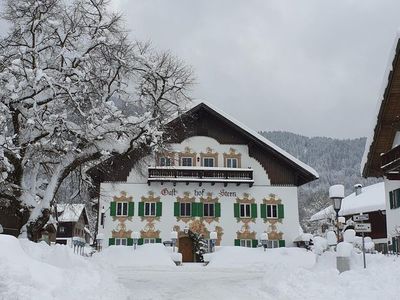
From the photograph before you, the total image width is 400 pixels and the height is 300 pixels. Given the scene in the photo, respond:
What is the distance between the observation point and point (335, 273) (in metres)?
13.6

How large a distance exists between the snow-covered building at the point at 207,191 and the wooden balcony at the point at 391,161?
11712 millimetres

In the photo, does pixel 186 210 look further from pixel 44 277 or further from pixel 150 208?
pixel 44 277

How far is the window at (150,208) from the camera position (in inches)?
1366

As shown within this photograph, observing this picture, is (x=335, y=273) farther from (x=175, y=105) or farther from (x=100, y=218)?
(x=100, y=218)

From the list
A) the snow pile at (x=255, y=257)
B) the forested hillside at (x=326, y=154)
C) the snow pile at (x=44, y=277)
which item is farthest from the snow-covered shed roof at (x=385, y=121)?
the forested hillside at (x=326, y=154)

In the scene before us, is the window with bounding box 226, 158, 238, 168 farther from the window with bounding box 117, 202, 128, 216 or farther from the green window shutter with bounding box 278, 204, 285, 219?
the window with bounding box 117, 202, 128, 216

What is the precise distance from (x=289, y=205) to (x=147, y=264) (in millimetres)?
12253

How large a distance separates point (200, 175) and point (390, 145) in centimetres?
1297

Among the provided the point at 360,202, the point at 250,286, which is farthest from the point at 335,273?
the point at 360,202

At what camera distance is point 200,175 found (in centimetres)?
3434

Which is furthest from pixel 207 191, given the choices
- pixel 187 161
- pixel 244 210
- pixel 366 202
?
pixel 366 202

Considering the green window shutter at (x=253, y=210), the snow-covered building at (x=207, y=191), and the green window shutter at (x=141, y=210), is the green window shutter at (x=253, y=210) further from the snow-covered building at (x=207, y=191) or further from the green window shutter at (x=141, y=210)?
the green window shutter at (x=141, y=210)

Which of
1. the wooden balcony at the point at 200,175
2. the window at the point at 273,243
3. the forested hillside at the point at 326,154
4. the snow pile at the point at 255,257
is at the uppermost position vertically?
the forested hillside at the point at 326,154

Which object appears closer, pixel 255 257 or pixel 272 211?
pixel 255 257
